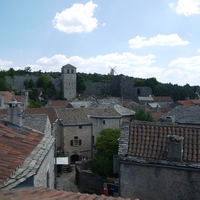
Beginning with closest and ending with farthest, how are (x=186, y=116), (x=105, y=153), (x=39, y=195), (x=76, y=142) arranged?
1. (x=39, y=195)
2. (x=105, y=153)
3. (x=186, y=116)
4. (x=76, y=142)

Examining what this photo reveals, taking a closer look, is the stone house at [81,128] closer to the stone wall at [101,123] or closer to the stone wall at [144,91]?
the stone wall at [101,123]

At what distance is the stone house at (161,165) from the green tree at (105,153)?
426 inches

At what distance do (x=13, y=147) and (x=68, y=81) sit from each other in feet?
251

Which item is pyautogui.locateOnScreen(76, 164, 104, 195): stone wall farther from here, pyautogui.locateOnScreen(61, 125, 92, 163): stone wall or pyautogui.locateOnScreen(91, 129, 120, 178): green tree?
pyautogui.locateOnScreen(61, 125, 92, 163): stone wall

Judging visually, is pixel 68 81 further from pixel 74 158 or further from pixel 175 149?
pixel 175 149

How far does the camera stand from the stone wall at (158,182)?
33.5 ft

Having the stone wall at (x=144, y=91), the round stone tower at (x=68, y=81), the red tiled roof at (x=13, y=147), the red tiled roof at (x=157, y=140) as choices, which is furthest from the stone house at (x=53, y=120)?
the stone wall at (x=144, y=91)

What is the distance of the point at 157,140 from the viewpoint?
460 inches

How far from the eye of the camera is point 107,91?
3777 inches

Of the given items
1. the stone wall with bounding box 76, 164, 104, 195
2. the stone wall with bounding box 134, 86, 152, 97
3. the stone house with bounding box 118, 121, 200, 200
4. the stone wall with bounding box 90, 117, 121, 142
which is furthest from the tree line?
the stone house with bounding box 118, 121, 200, 200

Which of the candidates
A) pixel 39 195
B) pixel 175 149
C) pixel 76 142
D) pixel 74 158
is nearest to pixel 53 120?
pixel 76 142

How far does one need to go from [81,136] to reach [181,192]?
21.4 meters

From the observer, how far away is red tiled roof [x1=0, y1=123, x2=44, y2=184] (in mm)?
6578

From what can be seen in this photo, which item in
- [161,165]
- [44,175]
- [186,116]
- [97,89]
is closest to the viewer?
[44,175]
